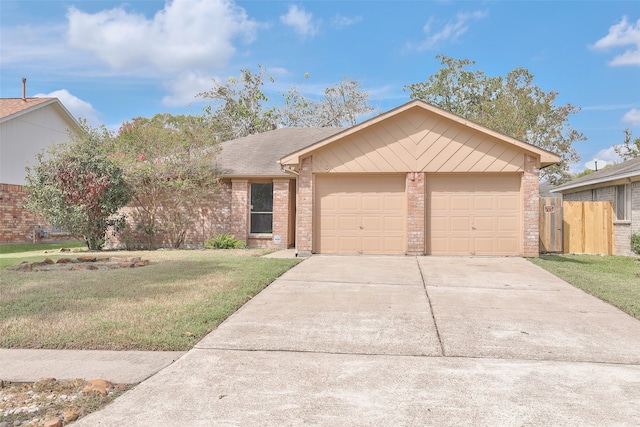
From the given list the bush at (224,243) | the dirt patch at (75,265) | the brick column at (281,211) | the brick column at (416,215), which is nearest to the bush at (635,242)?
the brick column at (416,215)

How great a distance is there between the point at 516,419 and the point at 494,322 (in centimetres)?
280

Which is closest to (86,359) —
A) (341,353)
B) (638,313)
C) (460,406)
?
(341,353)

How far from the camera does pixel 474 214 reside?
42.2 ft

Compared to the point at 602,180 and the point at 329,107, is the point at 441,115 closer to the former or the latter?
the point at 602,180

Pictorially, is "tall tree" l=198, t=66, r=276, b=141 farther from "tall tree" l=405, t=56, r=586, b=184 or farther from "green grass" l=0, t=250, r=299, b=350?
"green grass" l=0, t=250, r=299, b=350

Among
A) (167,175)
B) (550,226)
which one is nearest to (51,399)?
(167,175)

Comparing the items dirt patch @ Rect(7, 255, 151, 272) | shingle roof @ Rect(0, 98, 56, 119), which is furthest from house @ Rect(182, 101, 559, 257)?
shingle roof @ Rect(0, 98, 56, 119)

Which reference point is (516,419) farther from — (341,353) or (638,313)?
→ (638,313)

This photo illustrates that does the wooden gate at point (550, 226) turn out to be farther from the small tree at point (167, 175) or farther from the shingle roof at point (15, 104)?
the shingle roof at point (15, 104)

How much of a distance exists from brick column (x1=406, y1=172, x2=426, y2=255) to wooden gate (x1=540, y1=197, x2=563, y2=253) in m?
4.85

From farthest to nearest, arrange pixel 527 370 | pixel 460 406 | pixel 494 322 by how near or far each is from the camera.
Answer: pixel 494 322, pixel 527 370, pixel 460 406

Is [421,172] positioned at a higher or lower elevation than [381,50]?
lower

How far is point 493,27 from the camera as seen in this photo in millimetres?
15398

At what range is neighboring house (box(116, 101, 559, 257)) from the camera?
41.5 feet
